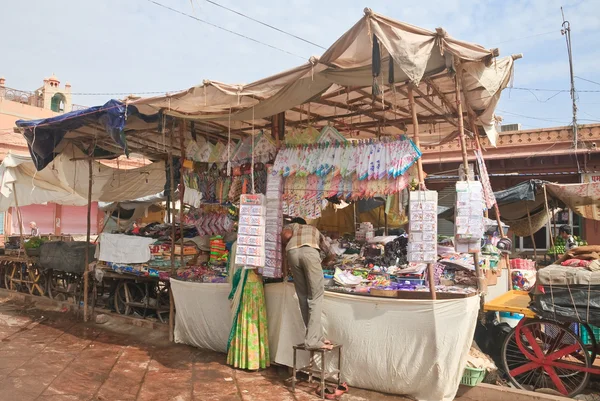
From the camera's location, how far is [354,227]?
10.3m

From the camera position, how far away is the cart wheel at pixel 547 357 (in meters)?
4.81

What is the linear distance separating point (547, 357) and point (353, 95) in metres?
4.20

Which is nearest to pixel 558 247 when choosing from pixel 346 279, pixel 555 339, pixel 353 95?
pixel 555 339

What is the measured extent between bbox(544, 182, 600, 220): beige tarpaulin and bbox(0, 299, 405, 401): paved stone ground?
658 centimetres

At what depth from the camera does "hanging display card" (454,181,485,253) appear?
4.99 meters

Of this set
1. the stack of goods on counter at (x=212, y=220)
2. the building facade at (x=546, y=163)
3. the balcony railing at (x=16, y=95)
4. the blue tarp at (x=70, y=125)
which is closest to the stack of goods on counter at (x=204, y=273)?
the stack of goods on counter at (x=212, y=220)

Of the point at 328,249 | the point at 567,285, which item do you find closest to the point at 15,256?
the point at 328,249

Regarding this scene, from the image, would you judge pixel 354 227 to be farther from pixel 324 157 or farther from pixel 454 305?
pixel 454 305

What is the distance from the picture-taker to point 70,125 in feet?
25.4

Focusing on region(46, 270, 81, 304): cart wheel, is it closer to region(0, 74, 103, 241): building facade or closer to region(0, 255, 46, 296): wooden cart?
region(0, 255, 46, 296): wooden cart

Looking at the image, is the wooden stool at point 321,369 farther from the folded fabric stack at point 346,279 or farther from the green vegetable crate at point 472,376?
the green vegetable crate at point 472,376

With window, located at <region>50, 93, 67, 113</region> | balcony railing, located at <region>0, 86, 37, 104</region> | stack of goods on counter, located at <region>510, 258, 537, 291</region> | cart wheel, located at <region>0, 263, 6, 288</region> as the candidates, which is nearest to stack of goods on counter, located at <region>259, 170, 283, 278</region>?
stack of goods on counter, located at <region>510, 258, 537, 291</region>

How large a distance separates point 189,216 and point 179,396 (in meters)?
4.00

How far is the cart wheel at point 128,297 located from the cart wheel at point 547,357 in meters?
6.49
